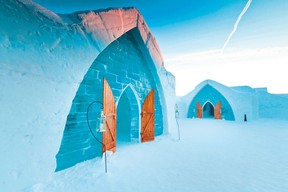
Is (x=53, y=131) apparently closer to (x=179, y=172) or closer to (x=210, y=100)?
(x=179, y=172)

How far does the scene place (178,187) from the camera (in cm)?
291

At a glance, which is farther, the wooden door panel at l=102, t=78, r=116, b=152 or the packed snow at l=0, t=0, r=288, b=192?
the wooden door panel at l=102, t=78, r=116, b=152

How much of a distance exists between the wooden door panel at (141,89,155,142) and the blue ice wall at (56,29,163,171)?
262mm

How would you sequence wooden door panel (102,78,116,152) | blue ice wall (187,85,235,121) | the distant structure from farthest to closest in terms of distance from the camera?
blue ice wall (187,85,235,121)
the distant structure
wooden door panel (102,78,116,152)

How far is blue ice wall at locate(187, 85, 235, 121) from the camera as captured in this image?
592 inches

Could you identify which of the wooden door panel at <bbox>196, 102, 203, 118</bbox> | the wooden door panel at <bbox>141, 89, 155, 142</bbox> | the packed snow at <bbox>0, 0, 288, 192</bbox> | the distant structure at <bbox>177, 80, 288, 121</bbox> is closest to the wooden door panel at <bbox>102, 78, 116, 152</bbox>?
the packed snow at <bbox>0, 0, 288, 192</bbox>

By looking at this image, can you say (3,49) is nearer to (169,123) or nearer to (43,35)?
(43,35)

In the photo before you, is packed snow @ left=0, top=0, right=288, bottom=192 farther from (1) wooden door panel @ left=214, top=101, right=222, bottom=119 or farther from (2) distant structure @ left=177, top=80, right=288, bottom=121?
(1) wooden door panel @ left=214, top=101, right=222, bottom=119

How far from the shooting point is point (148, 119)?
21.4ft

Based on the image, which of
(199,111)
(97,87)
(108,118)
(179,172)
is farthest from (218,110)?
(97,87)

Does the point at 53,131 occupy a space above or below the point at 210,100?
below

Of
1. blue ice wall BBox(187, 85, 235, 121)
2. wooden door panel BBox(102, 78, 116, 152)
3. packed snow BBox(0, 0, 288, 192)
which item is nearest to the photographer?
packed snow BBox(0, 0, 288, 192)

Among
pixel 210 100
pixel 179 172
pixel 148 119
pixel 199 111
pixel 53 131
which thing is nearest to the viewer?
pixel 53 131

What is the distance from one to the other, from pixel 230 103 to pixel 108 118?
13.7 m
